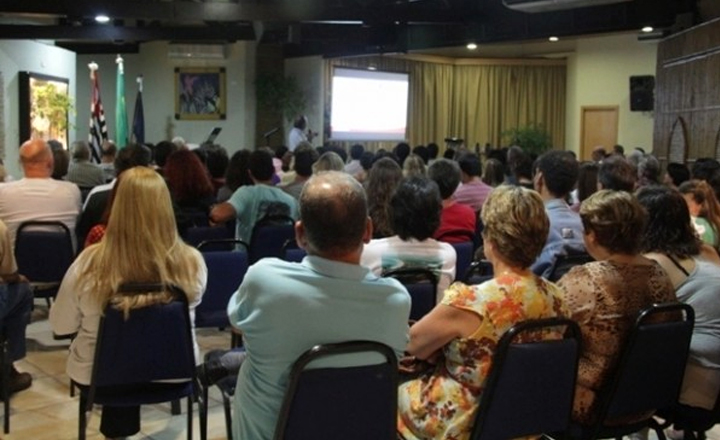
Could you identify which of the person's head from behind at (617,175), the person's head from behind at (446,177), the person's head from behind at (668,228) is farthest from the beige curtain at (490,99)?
the person's head from behind at (668,228)

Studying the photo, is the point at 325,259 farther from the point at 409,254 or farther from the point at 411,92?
the point at 411,92

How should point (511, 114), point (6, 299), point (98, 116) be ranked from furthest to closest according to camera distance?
point (511, 114) → point (98, 116) → point (6, 299)

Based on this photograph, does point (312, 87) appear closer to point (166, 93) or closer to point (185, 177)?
point (166, 93)

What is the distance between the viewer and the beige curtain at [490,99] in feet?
56.6

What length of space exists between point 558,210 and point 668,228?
1123mm

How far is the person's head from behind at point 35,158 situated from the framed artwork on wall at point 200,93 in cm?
1002

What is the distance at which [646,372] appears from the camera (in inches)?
102

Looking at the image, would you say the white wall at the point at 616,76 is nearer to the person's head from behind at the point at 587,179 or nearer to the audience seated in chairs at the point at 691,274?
the person's head from behind at the point at 587,179

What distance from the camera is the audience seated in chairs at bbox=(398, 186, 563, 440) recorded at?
2.26 metres

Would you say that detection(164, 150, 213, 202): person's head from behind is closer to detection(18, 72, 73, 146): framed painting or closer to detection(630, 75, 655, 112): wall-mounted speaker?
detection(18, 72, 73, 146): framed painting

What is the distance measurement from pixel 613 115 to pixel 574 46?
6.04 feet

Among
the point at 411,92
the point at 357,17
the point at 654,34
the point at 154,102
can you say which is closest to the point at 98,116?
the point at 154,102

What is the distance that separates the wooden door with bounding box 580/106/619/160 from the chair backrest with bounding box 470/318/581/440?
40.6ft

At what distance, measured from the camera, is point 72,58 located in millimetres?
13148
